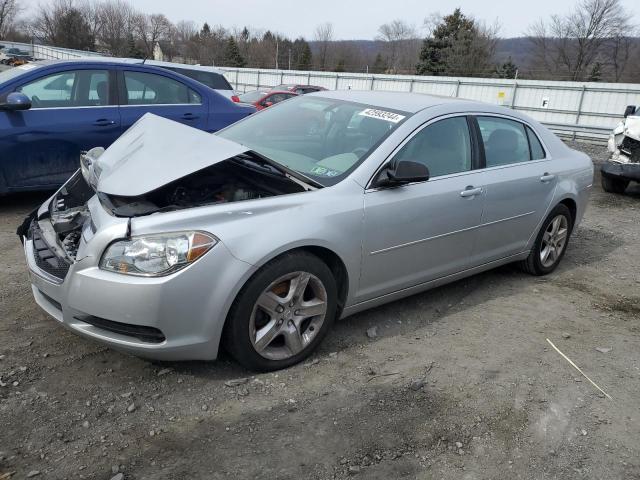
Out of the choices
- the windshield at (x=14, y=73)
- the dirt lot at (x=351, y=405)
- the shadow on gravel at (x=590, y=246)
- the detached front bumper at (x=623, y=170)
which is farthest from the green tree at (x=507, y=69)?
the dirt lot at (x=351, y=405)

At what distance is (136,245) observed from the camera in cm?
262

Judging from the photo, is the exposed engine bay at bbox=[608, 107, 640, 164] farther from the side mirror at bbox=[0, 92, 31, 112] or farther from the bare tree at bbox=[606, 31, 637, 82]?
the bare tree at bbox=[606, 31, 637, 82]

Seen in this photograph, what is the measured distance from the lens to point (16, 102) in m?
5.27

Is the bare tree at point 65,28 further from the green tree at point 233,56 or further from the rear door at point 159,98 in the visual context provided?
the rear door at point 159,98

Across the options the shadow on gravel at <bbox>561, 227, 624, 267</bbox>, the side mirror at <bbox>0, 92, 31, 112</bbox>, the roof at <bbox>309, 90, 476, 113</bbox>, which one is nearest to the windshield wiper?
the roof at <bbox>309, 90, 476, 113</bbox>

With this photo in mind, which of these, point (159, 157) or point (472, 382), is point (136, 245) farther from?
point (472, 382)

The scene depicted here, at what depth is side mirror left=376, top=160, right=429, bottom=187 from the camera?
129 inches

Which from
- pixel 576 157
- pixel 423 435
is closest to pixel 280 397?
pixel 423 435

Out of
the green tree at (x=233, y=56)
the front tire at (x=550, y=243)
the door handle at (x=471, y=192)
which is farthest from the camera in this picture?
the green tree at (x=233, y=56)

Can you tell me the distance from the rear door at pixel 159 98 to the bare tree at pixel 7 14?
8398 cm

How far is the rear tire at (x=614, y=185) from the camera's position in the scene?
9359mm

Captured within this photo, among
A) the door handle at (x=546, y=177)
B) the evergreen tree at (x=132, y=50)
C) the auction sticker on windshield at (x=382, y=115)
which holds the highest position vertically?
the evergreen tree at (x=132, y=50)

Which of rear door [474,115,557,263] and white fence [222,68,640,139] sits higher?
white fence [222,68,640,139]

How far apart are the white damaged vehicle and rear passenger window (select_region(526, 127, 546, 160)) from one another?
5326 mm
